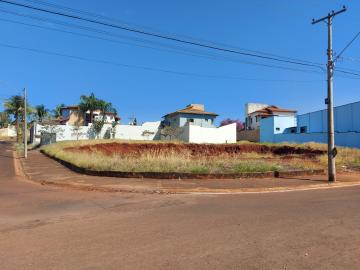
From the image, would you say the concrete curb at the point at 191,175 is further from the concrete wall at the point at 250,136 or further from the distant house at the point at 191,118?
the concrete wall at the point at 250,136

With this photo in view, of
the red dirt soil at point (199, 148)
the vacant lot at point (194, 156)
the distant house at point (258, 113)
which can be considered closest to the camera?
the vacant lot at point (194, 156)

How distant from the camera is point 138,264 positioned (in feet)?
18.0

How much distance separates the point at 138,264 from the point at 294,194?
9152 mm

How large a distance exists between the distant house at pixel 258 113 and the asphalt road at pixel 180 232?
7338 cm

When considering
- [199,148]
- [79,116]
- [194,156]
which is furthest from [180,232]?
[79,116]

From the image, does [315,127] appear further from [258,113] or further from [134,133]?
[134,133]

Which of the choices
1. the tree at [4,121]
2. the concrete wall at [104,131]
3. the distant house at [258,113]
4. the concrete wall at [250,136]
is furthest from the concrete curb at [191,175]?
the tree at [4,121]

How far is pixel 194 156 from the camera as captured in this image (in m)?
35.7

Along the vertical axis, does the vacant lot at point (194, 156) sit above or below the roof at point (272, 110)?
below

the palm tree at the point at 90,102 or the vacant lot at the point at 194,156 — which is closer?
the vacant lot at the point at 194,156

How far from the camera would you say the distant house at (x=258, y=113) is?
281 feet

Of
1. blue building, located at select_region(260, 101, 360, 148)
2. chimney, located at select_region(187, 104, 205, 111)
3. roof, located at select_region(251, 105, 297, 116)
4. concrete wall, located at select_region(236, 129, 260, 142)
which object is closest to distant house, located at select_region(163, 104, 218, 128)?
chimney, located at select_region(187, 104, 205, 111)

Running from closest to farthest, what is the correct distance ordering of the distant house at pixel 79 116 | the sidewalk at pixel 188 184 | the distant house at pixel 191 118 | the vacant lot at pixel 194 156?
the sidewalk at pixel 188 184 → the vacant lot at pixel 194 156 → the distant house at pixel 191 118 → the distant house at pixel 79 116

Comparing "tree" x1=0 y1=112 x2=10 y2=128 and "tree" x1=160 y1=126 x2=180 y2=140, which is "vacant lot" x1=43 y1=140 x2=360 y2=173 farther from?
"tree" x1=0 y1=112 x2=10 y2=128
